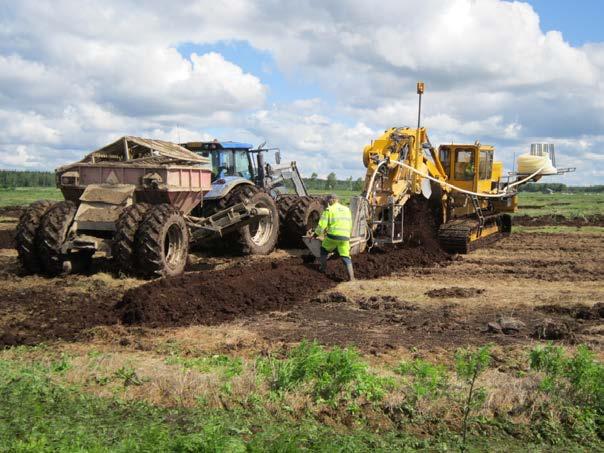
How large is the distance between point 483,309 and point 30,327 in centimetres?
619

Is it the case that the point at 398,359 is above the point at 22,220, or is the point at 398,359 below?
below

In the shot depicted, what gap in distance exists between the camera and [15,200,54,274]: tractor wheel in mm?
11656

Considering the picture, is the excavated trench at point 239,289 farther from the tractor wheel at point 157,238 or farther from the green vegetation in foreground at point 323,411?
the green vegetation in foreground at point 323,411

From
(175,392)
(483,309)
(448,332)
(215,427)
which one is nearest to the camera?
(215,427)

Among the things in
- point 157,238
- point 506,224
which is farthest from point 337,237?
point 506,224

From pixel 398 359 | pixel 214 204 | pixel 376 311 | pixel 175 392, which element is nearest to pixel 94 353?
pixel 175 392

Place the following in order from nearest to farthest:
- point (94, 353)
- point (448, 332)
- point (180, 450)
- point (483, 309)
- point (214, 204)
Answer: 1. point (180, 450)
2. point (94, 353)
3. point (448, 332)
4. point (483, 309)
5. point (214, 204)

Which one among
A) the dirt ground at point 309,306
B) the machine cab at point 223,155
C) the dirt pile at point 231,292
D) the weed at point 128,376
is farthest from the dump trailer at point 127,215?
the weed at point 128,376

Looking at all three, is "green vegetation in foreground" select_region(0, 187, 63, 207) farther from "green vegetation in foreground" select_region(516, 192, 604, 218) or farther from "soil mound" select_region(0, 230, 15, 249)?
"green vegetation in foreground" select_region(516, 192, 604, 218)

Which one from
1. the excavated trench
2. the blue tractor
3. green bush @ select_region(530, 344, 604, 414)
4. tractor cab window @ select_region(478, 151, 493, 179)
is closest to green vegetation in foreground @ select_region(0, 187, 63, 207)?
the blue tractor

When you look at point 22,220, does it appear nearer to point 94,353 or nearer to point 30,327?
point 30,327

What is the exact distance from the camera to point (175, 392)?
19.0 ft

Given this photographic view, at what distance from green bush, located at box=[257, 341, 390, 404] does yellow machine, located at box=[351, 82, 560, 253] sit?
25.2 feet

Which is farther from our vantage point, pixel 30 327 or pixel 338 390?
pixel 30 327
